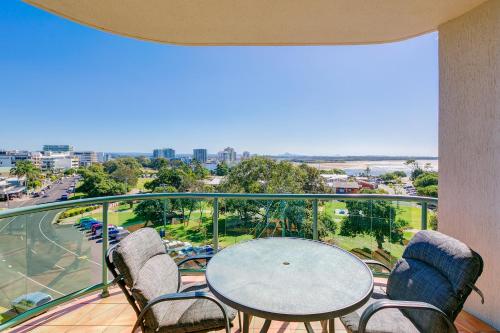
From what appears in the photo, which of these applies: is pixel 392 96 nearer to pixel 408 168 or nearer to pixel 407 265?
pixel 408 168

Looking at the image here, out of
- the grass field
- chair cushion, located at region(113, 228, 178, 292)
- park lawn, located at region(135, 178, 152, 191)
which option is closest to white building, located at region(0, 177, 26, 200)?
park lawn, located at region(135, 178, 152, 191)

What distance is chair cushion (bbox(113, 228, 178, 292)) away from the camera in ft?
5.25

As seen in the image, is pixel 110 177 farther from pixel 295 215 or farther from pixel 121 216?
pixel 295 215

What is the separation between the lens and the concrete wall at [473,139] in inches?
88.7

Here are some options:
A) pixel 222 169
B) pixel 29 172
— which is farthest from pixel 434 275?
pixel 29 172

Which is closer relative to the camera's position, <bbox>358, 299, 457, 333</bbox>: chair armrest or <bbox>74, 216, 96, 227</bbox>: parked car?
<bbox>358, 299, 457, 333</bbox>: chair armrest

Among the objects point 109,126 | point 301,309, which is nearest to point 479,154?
point 301,309

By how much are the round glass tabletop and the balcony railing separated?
1040mm

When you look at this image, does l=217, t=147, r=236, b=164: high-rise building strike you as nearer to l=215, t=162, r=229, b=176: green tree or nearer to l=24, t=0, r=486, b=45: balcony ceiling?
l=215, t=162, r=229, b=176: green tree

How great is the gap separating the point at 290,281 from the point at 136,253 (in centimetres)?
114

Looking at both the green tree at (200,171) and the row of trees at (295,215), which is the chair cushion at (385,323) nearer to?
the row of trees at (295,215)

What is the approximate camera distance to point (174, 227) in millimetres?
3311

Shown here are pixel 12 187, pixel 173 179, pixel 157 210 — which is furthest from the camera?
pixel 173 179

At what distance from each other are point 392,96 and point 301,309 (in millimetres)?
18041
